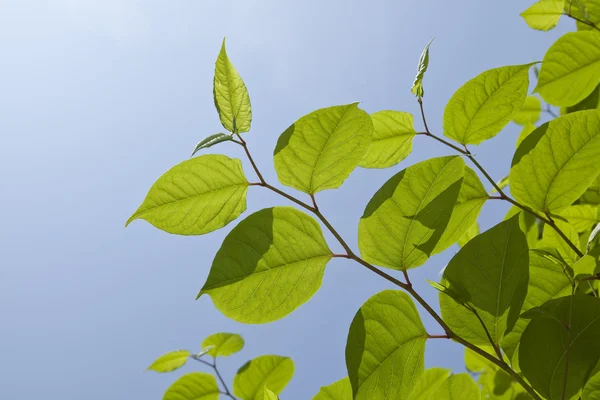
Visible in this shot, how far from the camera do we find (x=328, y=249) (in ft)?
2.44

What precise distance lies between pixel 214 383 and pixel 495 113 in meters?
1.05

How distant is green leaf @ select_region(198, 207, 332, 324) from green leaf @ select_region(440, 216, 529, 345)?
0.19m

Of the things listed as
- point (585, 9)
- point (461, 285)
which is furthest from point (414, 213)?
Answer: point (585, 9)

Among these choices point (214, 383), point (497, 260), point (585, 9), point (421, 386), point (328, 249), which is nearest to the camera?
point (497, 260)

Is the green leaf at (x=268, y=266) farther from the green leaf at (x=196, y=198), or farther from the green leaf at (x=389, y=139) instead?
the green leaf at (x=389, y=139)

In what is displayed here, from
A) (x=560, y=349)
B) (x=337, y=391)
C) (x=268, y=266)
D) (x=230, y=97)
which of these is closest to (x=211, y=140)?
(x=230, y=97)

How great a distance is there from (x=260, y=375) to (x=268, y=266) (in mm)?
736

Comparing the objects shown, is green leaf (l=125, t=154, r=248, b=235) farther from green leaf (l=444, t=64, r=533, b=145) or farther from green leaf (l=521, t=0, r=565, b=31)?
green leaf (l=521, t=0, r=565, b=31)

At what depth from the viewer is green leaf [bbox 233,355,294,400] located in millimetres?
1349

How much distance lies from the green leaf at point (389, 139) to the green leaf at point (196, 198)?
0.27 metres

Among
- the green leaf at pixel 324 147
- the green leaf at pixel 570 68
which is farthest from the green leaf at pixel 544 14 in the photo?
the green leaf at pixel 324 147

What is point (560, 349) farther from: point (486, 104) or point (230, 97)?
point (230, 97)

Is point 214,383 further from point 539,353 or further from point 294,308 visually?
point 539,353

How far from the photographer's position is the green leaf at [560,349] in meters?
0.63
